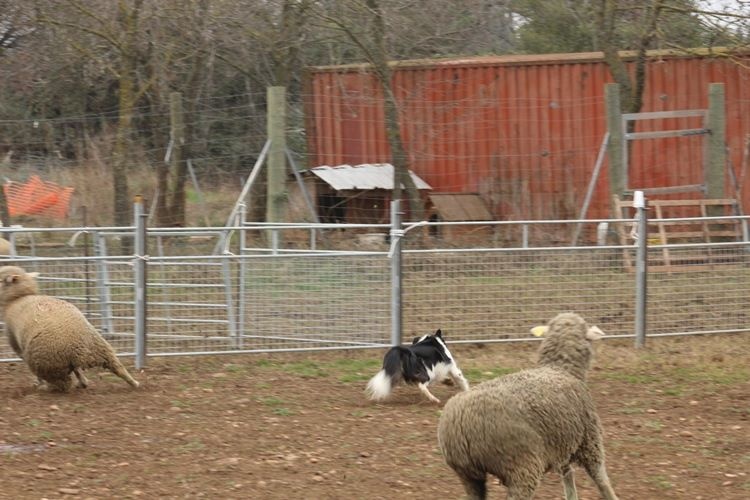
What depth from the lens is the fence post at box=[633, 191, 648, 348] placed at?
10.4 meters

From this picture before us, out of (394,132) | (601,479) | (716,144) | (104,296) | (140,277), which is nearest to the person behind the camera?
(601,479)

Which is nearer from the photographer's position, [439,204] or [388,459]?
[388,459]

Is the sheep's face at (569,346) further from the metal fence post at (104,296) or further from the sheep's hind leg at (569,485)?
the metal fence post at (104,296)

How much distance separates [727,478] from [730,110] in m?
11.7

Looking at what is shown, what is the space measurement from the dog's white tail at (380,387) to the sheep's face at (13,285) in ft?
9.88

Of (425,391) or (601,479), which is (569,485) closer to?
(601,479)

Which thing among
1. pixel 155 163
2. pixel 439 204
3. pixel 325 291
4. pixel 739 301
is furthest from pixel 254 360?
pixel 439 204

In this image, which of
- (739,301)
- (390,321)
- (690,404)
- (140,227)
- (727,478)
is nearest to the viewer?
(727,478)

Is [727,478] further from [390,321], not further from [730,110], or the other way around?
[730,110]

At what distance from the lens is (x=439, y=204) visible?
55.4 feet

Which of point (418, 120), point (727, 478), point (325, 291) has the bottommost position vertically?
point (727, 478)

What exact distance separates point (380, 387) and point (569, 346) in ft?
8.99

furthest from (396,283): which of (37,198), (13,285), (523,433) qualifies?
(37,198)

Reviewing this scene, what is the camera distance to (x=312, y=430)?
24.2 ft
